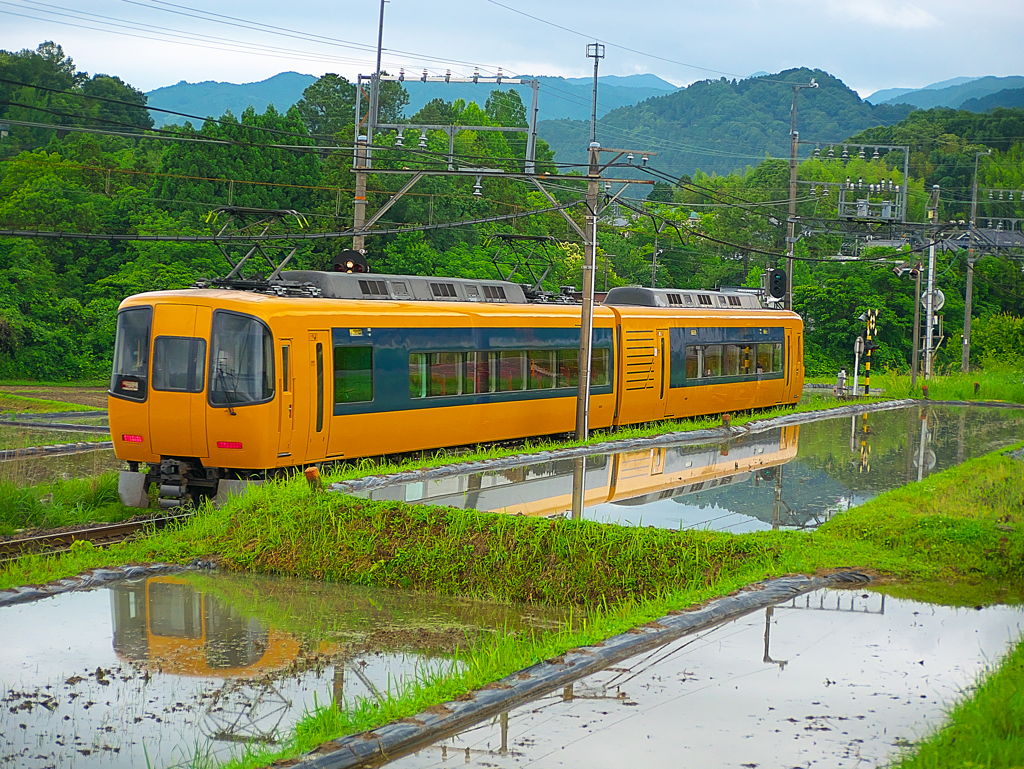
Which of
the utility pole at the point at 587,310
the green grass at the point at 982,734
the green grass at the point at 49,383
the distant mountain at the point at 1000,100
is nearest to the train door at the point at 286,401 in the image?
the utility pole at the point at 587,310

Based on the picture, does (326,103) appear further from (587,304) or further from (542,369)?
(587,304)

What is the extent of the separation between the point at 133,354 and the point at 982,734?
452 inches

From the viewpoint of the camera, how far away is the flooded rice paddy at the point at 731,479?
1396 cm

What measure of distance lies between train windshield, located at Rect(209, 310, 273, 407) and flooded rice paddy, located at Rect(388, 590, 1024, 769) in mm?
7321

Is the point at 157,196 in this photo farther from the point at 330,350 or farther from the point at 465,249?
the point at 330,350

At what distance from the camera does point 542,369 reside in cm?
2105

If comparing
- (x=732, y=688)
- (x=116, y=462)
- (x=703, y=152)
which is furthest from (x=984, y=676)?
(x=703, y=152)

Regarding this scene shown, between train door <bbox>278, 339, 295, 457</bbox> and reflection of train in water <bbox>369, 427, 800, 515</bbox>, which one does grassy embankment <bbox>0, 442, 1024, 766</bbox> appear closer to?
reflection of train in water <bbox>369, 427, 800, 515</bbox>

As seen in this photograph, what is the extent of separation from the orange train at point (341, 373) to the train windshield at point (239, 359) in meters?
0.02

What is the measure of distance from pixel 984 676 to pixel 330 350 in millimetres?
9942

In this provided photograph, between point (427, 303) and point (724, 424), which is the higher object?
point (427, 303)

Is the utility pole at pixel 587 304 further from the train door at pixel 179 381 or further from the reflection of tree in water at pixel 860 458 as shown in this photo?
the train door at pixel 179 381

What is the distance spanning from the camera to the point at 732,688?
750cm

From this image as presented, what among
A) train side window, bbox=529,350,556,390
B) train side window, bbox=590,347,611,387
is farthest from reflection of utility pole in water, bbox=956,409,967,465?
train side window, bbox=529,350,556,390
